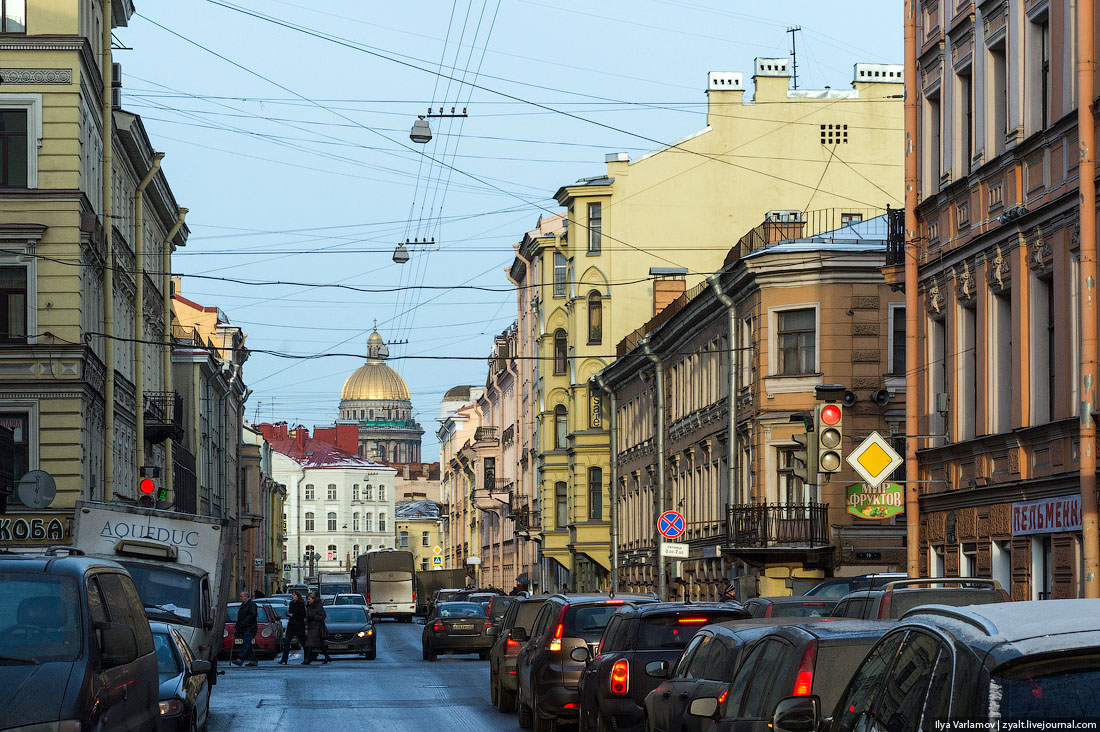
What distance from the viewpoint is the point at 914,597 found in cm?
1661

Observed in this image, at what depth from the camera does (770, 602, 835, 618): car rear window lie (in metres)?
18.9

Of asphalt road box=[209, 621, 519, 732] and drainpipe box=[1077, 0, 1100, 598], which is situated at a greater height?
drainpipe box=[1077, 0, 1100, 598]

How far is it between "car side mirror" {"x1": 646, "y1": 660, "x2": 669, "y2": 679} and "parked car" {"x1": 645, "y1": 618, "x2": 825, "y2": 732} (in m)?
0.56

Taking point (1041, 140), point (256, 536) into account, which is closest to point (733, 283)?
point (1041, 140)

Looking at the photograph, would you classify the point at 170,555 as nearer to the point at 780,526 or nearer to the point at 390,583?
the point at 780,526

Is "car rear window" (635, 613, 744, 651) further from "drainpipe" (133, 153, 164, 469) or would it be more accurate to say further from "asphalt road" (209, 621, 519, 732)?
"drainpipe" (133, 153, 164, 469)

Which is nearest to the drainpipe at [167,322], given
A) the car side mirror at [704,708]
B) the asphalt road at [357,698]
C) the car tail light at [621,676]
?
the asphalt road at [357,698]

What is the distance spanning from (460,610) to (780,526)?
8.27 meters

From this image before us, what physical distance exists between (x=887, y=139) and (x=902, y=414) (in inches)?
835

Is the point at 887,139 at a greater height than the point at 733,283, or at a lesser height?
greater

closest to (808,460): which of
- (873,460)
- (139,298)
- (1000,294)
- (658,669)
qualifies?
(873,460)

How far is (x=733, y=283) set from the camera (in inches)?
1619

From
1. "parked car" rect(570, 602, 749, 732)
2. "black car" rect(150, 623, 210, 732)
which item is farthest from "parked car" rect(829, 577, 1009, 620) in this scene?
"black car" rect(150, 623, 210, 732)

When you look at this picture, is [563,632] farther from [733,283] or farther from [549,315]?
[549,315]
